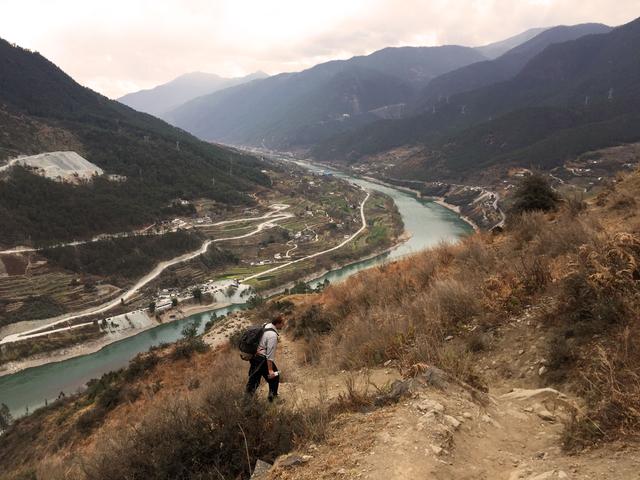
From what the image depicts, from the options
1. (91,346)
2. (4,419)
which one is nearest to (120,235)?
(91,346)

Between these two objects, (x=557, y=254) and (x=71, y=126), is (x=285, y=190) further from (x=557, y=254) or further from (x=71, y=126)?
(x=557, y=254)

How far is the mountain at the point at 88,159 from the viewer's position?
6074 cm

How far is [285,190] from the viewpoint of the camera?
10312 centimetres

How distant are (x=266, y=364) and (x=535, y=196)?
12822 millimetres

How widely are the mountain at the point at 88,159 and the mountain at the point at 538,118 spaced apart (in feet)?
206

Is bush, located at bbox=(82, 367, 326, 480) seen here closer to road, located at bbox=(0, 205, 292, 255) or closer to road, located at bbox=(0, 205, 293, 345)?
road, located at bbox=(0, 205, 293, 345)

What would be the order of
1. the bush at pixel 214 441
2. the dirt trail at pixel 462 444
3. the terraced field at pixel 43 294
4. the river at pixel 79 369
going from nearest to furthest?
the dirt trail at pixel 462 444 → the bush at pixel 214 441 → the river at pixel 79 369 → the terraced field at pixel 43 294

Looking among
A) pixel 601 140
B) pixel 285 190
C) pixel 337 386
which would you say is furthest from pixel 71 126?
pixel 601 140

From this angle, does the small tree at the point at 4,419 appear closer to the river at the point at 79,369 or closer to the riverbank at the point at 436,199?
the river at the point at 79,369

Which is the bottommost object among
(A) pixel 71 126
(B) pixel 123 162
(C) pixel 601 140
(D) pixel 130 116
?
(C) pixel 601 140

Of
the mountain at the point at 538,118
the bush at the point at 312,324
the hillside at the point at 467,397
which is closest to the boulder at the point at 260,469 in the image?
the hillside at the point at 467,397

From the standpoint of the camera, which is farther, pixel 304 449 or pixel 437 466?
pixel 304 449

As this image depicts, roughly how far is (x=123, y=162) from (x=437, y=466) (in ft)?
312

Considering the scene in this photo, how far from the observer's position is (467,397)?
4.09 m
